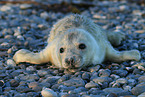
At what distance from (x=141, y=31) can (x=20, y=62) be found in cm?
383

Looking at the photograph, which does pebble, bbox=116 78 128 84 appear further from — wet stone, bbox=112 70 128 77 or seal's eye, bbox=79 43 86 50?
seal's eye, bbox=79 43 86 50

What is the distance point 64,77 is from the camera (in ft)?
12.3

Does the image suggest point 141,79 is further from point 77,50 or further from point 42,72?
point 42,72

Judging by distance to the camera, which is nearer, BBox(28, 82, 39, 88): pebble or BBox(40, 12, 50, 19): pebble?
BBox(28, 82, 39, 88): pebble

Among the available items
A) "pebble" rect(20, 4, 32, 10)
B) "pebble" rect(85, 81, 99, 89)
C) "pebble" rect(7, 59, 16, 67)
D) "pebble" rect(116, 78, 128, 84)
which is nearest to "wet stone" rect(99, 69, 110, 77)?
"pebble" rect(116, 78, 128, 84)

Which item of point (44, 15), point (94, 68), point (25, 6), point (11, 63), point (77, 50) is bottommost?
point (94, 68)

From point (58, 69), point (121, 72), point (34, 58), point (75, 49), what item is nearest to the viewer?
point (121, 72)

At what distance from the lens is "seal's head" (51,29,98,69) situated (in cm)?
394

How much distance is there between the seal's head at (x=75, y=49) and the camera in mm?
3938

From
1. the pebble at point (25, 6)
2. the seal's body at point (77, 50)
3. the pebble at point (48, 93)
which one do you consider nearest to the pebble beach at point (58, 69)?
the pebble at point (48, 93)

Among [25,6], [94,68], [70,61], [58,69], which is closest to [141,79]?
[94,68]

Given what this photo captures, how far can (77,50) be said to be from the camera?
13.3ft

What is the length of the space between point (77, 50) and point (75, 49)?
4 centimetres

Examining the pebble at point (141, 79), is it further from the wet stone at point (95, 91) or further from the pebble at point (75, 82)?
the pebble at point (75, 82)
